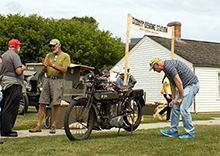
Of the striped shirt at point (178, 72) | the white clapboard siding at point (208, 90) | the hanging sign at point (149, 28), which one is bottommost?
the white clapboard siding at point (208, 90)

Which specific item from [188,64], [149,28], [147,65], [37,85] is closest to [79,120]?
[149,28]

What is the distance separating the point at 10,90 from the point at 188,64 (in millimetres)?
18057

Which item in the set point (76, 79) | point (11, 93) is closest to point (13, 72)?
point (11, 93)

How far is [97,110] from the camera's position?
729 cm

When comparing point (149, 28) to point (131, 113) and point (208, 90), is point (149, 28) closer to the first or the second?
point (131, 113)

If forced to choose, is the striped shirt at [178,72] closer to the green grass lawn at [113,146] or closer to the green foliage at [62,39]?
the green grass lawn at [113,146]

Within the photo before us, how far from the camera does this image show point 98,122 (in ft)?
23.9

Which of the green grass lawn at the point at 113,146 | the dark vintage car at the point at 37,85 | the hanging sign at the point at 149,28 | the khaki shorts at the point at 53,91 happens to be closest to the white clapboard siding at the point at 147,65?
the dark vintage car at the point at 37,85

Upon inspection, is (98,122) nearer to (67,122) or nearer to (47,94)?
(67,122)

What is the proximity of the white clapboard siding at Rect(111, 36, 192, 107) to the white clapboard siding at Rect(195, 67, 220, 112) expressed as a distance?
2.62 meters

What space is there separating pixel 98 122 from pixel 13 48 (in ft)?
7.56

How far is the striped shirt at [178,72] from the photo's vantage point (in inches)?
287

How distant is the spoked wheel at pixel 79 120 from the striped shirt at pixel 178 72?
1657 mm

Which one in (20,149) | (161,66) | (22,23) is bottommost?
(20,149)
